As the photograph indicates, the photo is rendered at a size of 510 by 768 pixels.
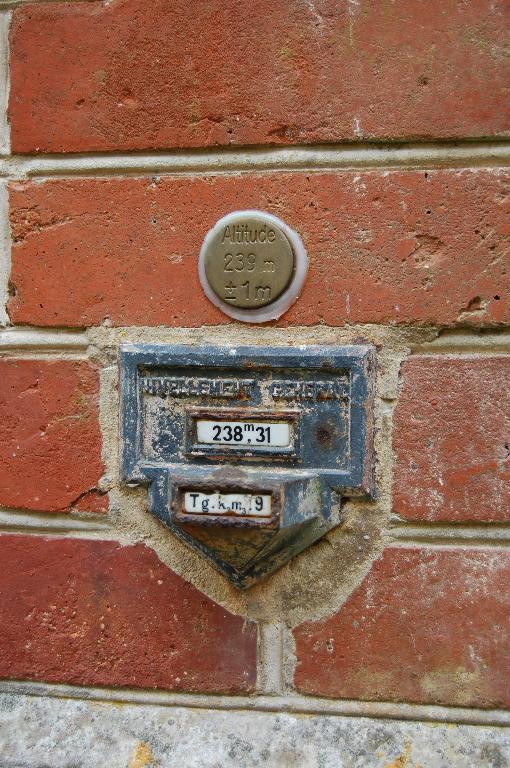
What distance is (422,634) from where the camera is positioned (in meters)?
0.66

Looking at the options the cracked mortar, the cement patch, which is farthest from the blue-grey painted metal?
the cement patch

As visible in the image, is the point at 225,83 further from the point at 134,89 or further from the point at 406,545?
the point at 406,545

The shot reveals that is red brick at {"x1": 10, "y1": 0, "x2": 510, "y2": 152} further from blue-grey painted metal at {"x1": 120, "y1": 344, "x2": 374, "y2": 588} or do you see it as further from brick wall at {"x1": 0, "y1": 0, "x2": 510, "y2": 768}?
blue-grey painted metal at {"x1": 120, "y1": 344, "x2": 374, "y2": 588}

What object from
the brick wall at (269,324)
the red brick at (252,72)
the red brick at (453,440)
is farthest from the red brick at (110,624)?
the red brick at (252,72)

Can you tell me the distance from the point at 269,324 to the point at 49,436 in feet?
0.79

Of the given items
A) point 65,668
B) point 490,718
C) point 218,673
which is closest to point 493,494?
point 490,718

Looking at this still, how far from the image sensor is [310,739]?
25.9 inches

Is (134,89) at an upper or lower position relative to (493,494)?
upper

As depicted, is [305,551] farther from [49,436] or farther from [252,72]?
[252,72]

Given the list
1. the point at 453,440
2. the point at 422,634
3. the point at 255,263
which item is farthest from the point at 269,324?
the point at 422,634

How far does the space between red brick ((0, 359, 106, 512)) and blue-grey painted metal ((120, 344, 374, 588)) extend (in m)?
0.04

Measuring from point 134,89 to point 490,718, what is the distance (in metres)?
0.65

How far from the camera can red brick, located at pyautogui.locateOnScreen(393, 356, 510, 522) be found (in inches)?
25.3

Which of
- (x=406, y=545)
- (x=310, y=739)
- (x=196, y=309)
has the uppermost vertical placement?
(x=196, y=309)
